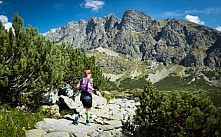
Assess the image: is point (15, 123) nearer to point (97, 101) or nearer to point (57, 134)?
point (57, 134)

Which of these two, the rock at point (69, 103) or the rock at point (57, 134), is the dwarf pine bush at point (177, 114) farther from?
the rock at point (69, 103)

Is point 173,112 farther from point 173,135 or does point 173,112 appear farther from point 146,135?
point 146,135

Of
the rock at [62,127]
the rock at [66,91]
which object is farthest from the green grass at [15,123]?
the rock at [66,91]

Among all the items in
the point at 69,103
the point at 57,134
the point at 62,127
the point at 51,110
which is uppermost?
the point at 69,103

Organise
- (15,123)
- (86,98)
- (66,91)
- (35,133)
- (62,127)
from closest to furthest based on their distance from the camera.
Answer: (35,133), (15,123), (62,127), (86,98), (66,91)

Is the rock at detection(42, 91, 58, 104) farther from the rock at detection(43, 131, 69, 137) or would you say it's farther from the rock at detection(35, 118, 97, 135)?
the rock at detection(43, 131, 69, 137)

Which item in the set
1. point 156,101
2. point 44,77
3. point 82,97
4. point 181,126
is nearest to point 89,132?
point 82,97

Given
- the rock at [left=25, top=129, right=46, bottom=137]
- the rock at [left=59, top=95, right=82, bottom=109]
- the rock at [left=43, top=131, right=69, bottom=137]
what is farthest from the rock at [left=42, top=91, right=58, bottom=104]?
the rock at [left=43, top=131, right=69, bottom=137]

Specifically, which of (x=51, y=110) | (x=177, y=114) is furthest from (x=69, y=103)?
(x=177, y=114)

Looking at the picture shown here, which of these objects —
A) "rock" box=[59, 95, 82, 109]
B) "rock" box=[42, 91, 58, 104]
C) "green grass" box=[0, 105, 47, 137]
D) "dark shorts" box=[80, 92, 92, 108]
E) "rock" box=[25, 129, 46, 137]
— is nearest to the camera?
"green grass" box=[0, 105, 47, 137]

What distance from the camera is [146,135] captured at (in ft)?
45.4

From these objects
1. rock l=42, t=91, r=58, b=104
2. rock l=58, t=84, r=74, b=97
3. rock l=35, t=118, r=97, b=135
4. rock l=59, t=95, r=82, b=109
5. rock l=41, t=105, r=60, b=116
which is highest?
rock l=58, t=84, r=74, b=97

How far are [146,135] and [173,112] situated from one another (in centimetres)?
203

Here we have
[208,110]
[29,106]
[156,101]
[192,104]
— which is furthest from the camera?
[29,106]
